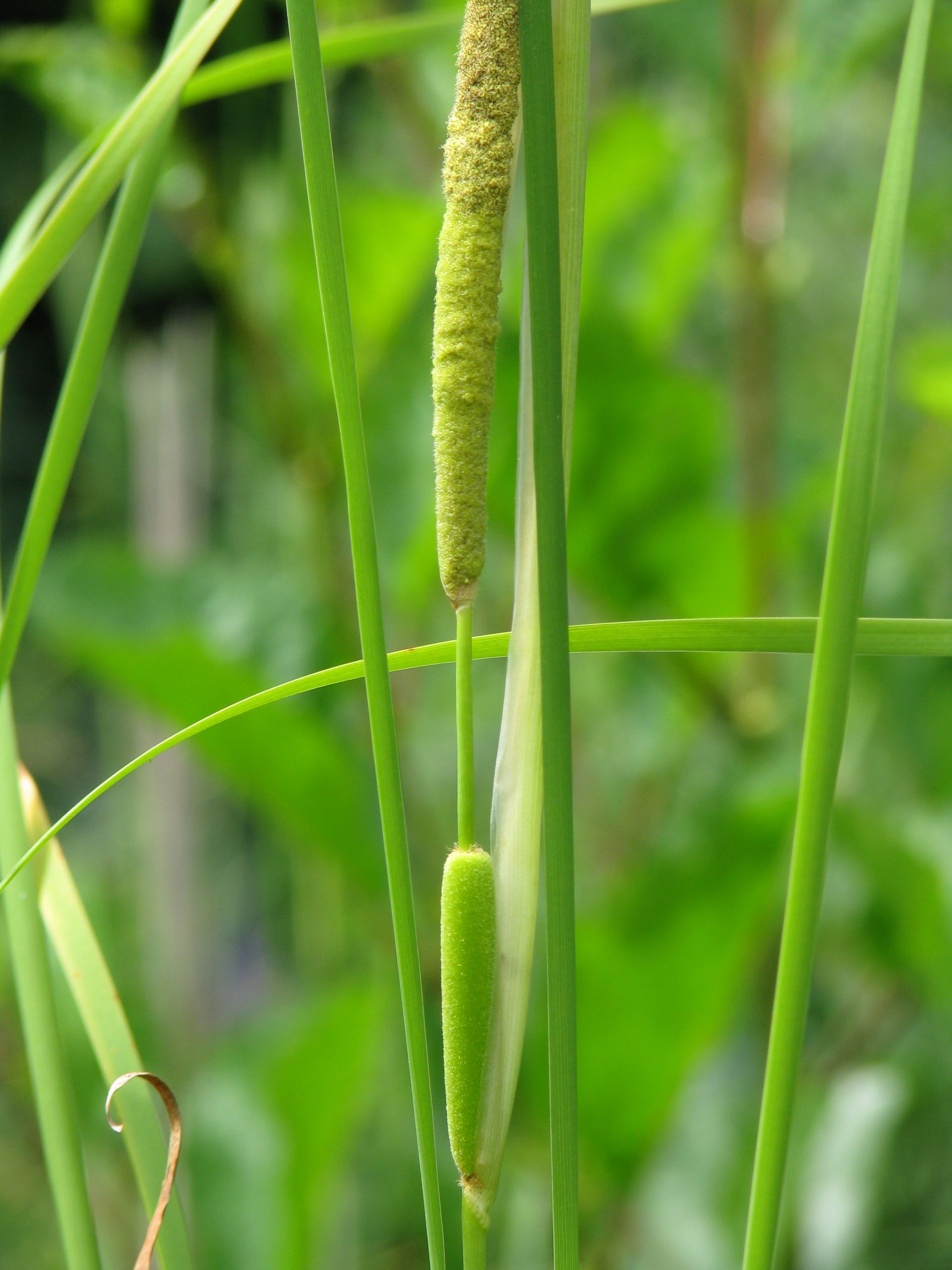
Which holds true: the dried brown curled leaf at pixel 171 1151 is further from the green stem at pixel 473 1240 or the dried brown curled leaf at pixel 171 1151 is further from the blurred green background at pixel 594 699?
the blurred green background at pixel 594 699

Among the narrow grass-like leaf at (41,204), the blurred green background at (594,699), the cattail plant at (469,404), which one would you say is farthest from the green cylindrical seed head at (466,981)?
the blurred green background at (594,699)

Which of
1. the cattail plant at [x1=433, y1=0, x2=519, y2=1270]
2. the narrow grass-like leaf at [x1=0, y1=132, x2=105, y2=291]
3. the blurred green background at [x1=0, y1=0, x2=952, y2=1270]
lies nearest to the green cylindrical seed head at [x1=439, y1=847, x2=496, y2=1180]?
the cattail plant at [x1=433, y1=0, x2=519, y2=1270]

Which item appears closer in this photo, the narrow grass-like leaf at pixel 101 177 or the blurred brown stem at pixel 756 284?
the narrow grass-like leaf at pixel 101 177

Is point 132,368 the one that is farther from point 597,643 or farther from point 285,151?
point 597,643

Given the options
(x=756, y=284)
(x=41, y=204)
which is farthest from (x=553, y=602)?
(x=756, y=284)

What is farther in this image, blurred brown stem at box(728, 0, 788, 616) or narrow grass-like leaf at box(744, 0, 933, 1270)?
blurred brown stem at box(728, 0, 788, 616)

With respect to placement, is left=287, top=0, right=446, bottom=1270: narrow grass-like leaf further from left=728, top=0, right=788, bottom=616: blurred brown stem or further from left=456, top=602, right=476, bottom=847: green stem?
left=728, top=0, right=788, bottom=616: blurred brown stem
